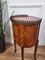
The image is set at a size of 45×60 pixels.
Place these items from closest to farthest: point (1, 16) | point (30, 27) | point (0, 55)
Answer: point (30, 27), point (0, 55), point (1, 16)

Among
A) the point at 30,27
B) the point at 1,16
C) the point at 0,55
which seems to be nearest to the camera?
the point at 30,27

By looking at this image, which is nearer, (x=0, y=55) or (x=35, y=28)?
(x=35, y=28)

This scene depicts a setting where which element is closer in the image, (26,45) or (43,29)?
(26,45)

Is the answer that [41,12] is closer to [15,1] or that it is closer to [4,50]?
[15,1]

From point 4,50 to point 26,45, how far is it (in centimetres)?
57

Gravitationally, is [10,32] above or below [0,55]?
above

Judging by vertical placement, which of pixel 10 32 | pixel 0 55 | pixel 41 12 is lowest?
pixel 0 55

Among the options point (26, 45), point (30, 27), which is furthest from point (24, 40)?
point (30, 27)

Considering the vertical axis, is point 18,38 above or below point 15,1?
below

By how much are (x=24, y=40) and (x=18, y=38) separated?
0.32 ft

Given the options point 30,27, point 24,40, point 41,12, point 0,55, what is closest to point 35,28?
point 30,27

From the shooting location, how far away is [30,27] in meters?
1.83

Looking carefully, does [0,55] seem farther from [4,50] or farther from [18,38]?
[18,38]

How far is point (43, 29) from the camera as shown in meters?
2.45
